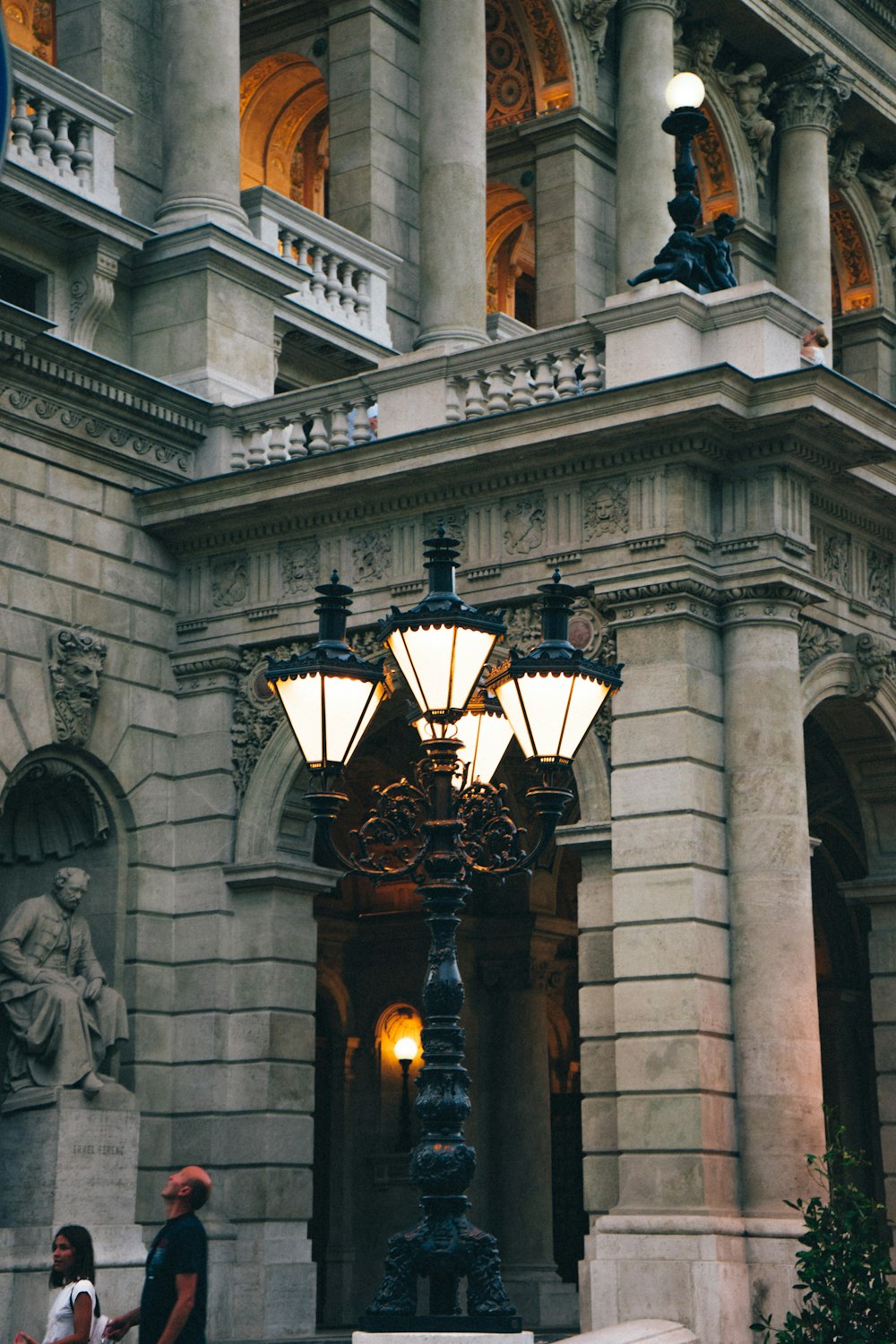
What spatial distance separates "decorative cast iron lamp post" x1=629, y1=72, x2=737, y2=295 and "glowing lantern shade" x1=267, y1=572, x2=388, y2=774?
10.7m

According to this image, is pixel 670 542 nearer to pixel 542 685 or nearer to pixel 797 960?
pixel 797 960

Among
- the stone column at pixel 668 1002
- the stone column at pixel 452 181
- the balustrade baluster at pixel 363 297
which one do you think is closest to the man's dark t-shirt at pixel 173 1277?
the stone column at pixel 668 1002

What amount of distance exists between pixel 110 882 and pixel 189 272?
705 centimetres

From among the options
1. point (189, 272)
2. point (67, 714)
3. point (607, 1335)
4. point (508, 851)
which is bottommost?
point (607, 1335)

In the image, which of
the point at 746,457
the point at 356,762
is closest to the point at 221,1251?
the point at 356,762

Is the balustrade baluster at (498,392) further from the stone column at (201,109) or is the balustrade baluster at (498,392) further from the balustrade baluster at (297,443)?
the stone column at (201,109)

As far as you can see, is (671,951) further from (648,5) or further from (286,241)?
(648,5)

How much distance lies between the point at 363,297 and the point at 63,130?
5.21 m

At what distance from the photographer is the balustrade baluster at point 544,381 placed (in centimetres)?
2181

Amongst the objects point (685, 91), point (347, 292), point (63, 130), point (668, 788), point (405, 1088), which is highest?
point (63, 130)

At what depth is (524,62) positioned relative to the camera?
32969 mm

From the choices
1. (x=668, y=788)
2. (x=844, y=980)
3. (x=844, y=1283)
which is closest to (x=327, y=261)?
(x=668, y=788)

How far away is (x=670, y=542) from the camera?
67.9ft

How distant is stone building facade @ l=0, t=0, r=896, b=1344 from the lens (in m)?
20.1
